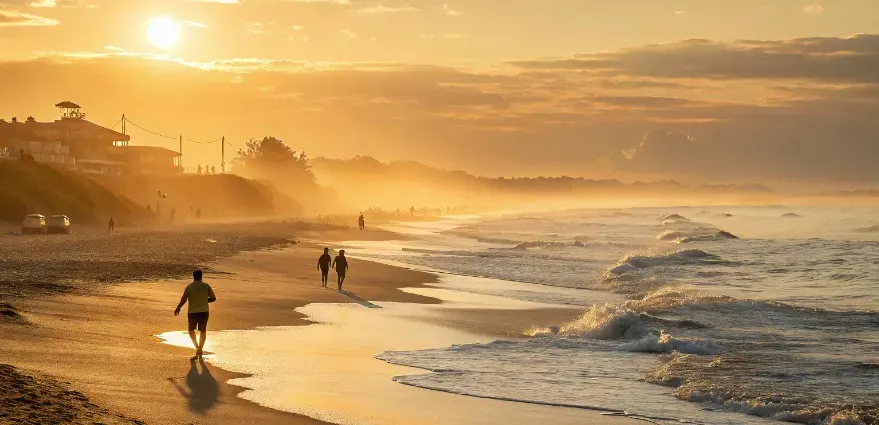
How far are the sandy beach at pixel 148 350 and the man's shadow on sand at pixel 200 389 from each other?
2cm

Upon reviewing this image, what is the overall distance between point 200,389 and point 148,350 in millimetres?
3323

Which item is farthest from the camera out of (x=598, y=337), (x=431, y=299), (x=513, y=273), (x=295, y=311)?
(x=513, y=273)

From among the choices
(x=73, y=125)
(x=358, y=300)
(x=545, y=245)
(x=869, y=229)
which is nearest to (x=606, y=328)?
(x=358, y=300)

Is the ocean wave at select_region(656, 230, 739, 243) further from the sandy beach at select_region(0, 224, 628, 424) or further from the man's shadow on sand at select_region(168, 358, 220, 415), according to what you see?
the man's shadow on sand at select_region(168, 358, 220, 415)

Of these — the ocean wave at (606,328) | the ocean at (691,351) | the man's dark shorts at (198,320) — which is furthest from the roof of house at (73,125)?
the man's dark shorts at (198,320)

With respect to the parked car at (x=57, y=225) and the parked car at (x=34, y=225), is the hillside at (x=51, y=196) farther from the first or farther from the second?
the parked car at (x=34, y=225)

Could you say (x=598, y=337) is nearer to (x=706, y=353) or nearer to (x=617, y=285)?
(x=706, y=353)

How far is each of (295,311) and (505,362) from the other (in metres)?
8.43

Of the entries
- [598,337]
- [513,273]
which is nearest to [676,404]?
[598,337]

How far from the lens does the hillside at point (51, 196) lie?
7181cm

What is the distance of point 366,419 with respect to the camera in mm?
13383

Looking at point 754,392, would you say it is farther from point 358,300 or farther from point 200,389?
point 358,300

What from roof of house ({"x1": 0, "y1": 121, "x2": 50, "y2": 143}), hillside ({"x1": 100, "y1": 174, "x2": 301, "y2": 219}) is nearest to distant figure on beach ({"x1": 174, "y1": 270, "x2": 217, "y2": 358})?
hillside ({"x1": 100, "y1": 174, "x2": 301, "y2": 219})

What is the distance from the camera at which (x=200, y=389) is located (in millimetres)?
14242
